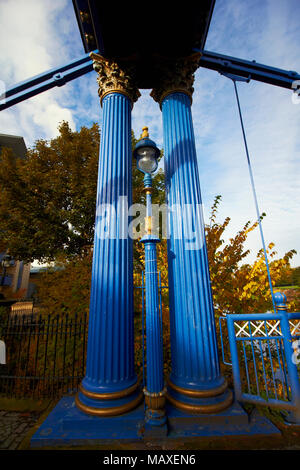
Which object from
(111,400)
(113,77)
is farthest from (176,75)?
(111,400)

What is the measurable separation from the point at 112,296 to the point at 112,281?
231 mm

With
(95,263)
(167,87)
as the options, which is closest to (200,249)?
(95,263)

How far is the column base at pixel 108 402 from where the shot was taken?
261 cm

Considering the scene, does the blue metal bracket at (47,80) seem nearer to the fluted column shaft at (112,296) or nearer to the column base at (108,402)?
the fluted column shaft at (112,296)

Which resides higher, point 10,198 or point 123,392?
point 10,198

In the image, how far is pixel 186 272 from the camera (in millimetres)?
3168

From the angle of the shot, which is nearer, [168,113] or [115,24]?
[115,24]

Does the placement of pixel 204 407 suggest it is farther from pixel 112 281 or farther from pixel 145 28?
pixel 145 28

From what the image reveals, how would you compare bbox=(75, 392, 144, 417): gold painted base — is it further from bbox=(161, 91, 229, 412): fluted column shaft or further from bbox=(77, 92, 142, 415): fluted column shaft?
bbox=(161, 91, 229, 412): fluted column shaft

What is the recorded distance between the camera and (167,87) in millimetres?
4059

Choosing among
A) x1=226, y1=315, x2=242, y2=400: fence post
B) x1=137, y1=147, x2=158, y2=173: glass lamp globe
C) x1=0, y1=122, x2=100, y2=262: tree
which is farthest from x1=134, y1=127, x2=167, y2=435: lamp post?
x1=0, y1=122, x2=100, y2=262: tree

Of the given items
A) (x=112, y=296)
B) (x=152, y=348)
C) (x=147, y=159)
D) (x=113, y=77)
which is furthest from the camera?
(x=113, y=77)
